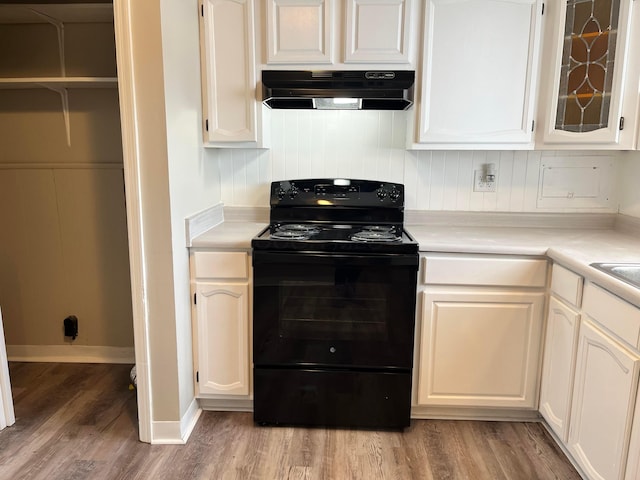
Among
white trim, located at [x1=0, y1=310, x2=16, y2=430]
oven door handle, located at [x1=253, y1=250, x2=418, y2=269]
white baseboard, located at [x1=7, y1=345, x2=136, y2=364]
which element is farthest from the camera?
white baseboard, located at [x1=7, y1=345, x2=136, y2=364]

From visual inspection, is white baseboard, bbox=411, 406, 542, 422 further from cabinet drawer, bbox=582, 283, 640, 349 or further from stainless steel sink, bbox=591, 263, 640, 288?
stainless steel sink, bbox=591, 263, 640, 288

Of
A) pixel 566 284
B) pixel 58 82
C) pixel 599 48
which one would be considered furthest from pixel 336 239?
pixel 58 82

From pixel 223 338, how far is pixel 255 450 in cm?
51

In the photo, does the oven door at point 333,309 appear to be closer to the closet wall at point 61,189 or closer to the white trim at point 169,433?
the white trim at point 169,433

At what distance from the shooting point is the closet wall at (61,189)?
243 cm

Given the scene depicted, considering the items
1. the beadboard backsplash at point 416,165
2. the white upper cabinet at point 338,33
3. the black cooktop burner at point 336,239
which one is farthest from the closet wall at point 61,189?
the black cooktop burner at point 336,239

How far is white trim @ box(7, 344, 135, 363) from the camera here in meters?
2.74

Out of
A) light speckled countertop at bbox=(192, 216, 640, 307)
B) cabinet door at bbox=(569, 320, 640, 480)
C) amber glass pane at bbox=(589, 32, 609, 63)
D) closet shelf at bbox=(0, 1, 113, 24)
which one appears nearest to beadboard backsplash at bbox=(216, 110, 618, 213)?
light speckled countertop at bbox=(192, 216, 640, 307)

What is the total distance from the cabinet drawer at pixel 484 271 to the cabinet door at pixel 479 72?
59 cm

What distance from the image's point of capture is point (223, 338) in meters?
2.11

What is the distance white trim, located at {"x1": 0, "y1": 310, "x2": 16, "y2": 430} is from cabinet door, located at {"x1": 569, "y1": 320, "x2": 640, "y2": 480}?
247 centimetres

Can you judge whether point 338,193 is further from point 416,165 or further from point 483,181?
point 483,181

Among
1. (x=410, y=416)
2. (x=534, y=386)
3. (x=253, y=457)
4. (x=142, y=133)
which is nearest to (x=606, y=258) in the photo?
(x=534, y=386)

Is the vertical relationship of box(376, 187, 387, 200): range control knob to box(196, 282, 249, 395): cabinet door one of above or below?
above
